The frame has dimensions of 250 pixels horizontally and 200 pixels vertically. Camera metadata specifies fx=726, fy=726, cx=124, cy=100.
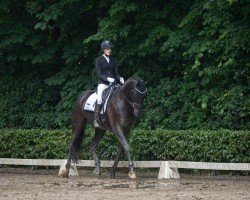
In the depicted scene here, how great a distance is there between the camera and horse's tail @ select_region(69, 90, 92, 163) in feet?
64.0

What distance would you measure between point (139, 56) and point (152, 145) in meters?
4.70

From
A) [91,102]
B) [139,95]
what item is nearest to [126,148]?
[139,95]

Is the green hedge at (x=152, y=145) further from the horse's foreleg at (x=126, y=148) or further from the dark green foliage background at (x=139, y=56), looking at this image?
the horse's foreleg at (x=126, y=148)

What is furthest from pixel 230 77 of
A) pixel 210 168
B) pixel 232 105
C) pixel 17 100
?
pixel 17 100

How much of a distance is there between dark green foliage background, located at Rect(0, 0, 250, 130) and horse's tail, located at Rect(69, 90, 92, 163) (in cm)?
349

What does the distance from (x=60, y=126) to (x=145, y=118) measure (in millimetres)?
3580

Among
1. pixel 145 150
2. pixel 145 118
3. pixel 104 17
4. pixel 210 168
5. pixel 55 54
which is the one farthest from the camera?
pixel 55 54

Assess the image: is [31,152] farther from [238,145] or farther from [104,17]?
Result: [238,145]

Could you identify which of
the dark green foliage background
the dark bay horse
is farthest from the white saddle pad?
the dark green foliage background

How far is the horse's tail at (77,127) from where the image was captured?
19.5m

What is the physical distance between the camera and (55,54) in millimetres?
26875

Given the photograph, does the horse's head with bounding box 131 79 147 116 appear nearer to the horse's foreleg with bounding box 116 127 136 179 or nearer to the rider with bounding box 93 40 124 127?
the horse's foreleg with bounding box 116 127 136 179

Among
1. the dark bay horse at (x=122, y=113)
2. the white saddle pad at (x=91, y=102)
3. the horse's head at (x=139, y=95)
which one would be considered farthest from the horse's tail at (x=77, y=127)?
the horse's head at (x=139, y=95)

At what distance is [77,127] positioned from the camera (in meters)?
19.6
